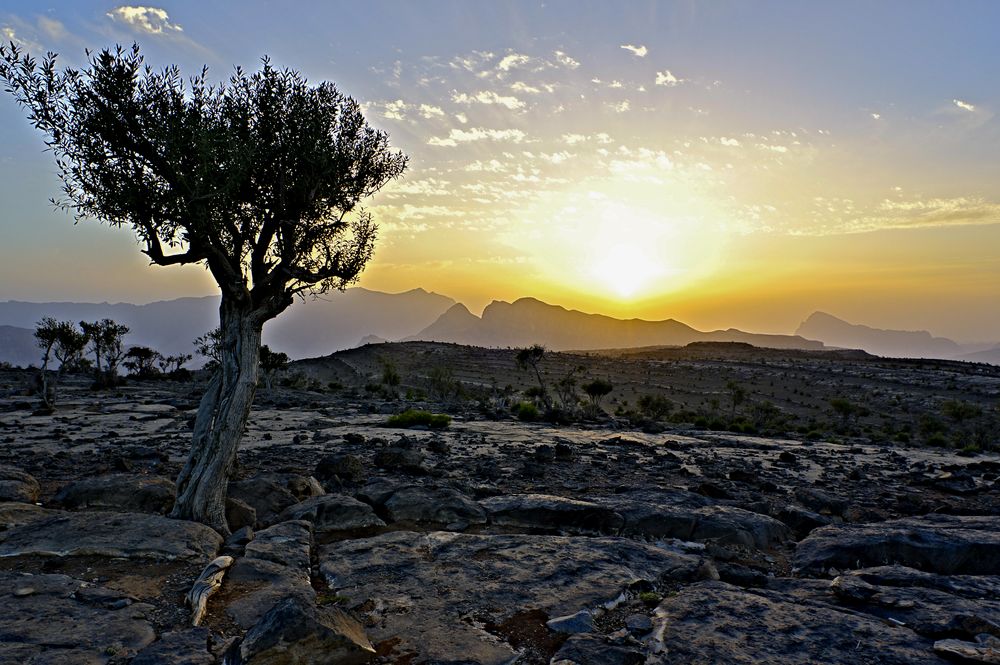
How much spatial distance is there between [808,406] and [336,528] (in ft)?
230

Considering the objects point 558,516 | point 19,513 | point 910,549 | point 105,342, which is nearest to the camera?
point 910,549

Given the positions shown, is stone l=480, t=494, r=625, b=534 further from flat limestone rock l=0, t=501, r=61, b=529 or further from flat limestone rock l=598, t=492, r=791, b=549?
flat limestone rock l=0, t=501, r=61, b=529

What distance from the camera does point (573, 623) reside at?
7742 mm

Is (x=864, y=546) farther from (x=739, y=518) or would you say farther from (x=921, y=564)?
(x=739, y=518)

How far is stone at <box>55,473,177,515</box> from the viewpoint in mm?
13094

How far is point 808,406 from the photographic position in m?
67.4

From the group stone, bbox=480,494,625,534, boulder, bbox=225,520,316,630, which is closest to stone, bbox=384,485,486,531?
stone, bbox=480,494,625,534

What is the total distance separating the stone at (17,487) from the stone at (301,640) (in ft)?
36.3

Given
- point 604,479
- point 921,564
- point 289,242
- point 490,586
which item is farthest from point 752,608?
point 289,242

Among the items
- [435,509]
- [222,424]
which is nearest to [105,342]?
[222,424]

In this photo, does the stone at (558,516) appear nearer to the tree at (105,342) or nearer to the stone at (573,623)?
the stone at (573,623)

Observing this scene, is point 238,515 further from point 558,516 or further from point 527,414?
point 527,414

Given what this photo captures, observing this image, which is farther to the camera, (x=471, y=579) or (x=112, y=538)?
(x=112, y=538)

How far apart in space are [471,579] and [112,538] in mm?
6857
